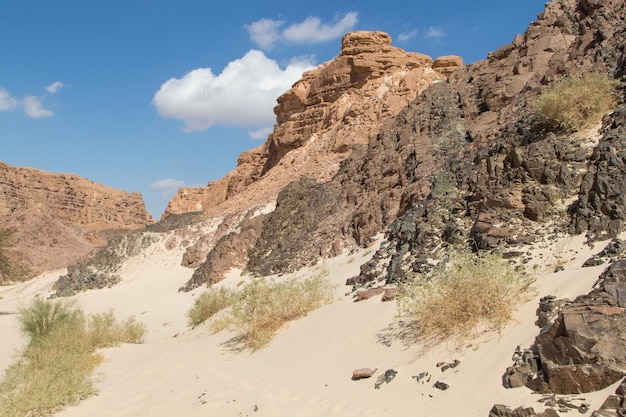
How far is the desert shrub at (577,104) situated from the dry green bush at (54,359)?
38.5 feet

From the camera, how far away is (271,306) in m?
12.1

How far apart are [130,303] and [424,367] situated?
82.4 feet

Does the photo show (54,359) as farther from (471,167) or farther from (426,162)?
(426,162)

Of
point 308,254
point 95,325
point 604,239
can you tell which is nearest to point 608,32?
point 604,239

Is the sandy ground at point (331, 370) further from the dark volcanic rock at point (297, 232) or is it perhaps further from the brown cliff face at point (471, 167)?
the dark volcanic rock at point (297, 232)

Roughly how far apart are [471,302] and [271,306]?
5.93 metres

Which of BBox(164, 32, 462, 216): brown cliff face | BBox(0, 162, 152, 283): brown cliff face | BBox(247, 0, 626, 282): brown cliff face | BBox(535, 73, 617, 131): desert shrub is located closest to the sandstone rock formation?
BBox(164, 32, 462, 216): brown cliff face

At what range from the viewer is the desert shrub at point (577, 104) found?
1252 centimetres

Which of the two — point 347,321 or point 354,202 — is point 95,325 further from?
point 354,202

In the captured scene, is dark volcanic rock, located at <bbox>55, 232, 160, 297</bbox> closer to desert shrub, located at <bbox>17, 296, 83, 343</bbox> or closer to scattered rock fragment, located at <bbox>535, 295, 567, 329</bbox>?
desert shrub, located at <bbox>17, 296, 83, 343</bbox>

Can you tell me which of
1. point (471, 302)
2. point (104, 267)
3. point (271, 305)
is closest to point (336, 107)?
point (104, 267)

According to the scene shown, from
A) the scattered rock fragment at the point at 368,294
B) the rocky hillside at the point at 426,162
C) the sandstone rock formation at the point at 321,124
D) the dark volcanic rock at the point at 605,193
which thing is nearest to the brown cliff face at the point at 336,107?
the sandstone rock formation at the point at 321,124

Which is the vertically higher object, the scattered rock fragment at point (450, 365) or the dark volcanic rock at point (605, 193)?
the dark volcanic rock at point (605, 193)

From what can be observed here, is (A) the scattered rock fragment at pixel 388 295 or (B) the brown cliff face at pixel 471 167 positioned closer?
(A) the scattered rock fragment at pixel 388 295
